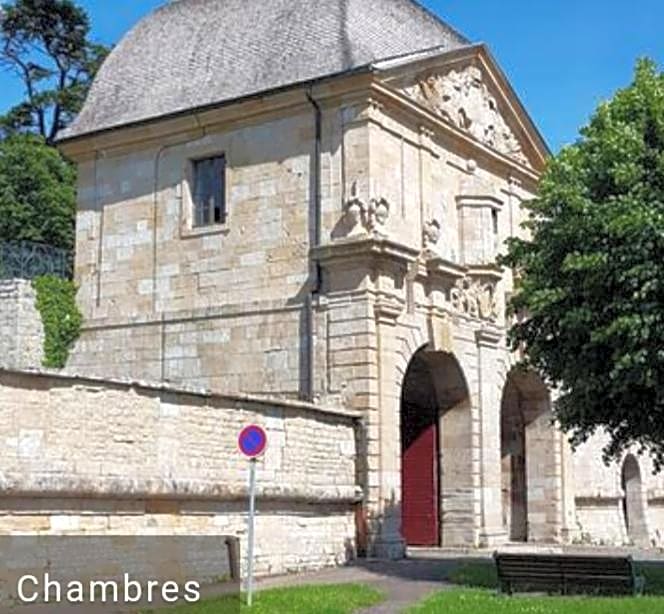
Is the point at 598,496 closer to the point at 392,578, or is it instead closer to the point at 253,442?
the point at 392,578

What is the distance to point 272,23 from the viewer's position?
2256 cm

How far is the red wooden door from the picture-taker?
73.7 feet

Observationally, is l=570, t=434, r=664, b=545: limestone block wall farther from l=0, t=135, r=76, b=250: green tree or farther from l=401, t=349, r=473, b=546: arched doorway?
l=0, t=135, r=76, b=250: green tree

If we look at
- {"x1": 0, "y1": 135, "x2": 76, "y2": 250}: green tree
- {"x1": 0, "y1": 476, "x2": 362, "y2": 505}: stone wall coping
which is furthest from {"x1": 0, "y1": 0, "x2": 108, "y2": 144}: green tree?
{"x1": 0, "y1": 476, "x2": 362, "y2": 505}: stone wall coping

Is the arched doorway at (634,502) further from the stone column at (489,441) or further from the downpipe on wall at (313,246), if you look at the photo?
the downpipe on wall at (313,246)

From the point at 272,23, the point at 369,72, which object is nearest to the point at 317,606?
the point at 369,72

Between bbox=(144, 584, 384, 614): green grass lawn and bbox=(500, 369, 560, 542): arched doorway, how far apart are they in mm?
12162

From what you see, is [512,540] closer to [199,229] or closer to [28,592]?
[199,229]

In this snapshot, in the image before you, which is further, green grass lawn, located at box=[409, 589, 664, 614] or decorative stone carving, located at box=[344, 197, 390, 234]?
decorative stone carving, located at box=[344, 197, 390, 234]

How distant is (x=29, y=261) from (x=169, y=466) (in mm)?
10514

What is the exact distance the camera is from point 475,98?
24078 mm

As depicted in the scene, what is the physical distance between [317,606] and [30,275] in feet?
45.6

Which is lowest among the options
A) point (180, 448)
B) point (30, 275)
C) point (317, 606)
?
point (317, 606)

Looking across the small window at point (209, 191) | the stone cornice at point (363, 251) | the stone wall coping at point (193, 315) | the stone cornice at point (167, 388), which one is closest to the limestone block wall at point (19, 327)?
the stone wall coping at point (193, 315)
